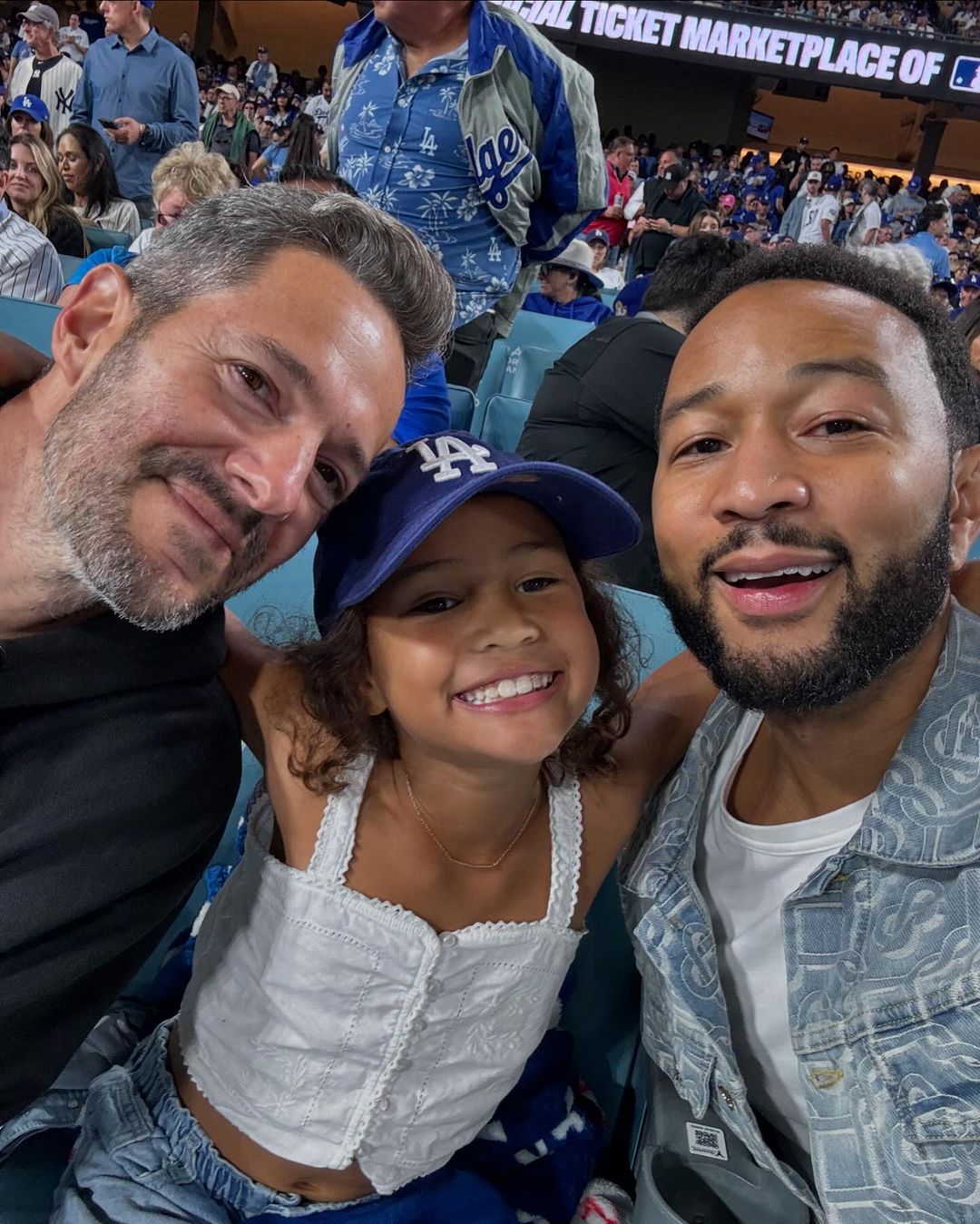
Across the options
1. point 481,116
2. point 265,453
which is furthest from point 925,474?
point 481,116

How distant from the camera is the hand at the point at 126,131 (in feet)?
17.2

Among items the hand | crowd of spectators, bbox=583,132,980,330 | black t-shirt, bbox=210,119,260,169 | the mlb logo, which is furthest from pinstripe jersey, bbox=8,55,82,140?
the mlb logo

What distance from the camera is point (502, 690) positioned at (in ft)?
3.89

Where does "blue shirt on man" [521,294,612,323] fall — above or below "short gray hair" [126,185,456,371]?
below

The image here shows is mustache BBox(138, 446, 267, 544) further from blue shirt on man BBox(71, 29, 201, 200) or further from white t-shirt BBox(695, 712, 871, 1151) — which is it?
blue shirt on man BBox(71, 29, 201, 200)

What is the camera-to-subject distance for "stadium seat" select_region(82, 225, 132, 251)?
16.0 feet

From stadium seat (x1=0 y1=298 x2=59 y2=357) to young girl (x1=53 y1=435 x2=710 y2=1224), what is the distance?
198cm

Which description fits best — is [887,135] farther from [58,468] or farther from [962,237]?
[58,468]

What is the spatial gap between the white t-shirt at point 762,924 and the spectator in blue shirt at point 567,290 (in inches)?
191

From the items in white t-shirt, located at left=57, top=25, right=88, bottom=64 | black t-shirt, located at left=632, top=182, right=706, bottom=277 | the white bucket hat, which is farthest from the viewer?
white t-shirt, located at left=57, top=25, right=88, bottom=64

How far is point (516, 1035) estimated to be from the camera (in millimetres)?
1303

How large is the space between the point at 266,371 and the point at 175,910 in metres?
0.68

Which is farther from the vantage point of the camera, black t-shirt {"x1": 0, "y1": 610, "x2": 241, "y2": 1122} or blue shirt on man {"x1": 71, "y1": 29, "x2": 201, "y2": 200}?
blue shirt on man {"x1": 71, "y1": 29, "x2": 201, "y2": 200}

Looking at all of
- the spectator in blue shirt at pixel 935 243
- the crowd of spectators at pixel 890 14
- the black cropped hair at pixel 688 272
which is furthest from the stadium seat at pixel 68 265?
the crowd of spectators at pixel 890 14
